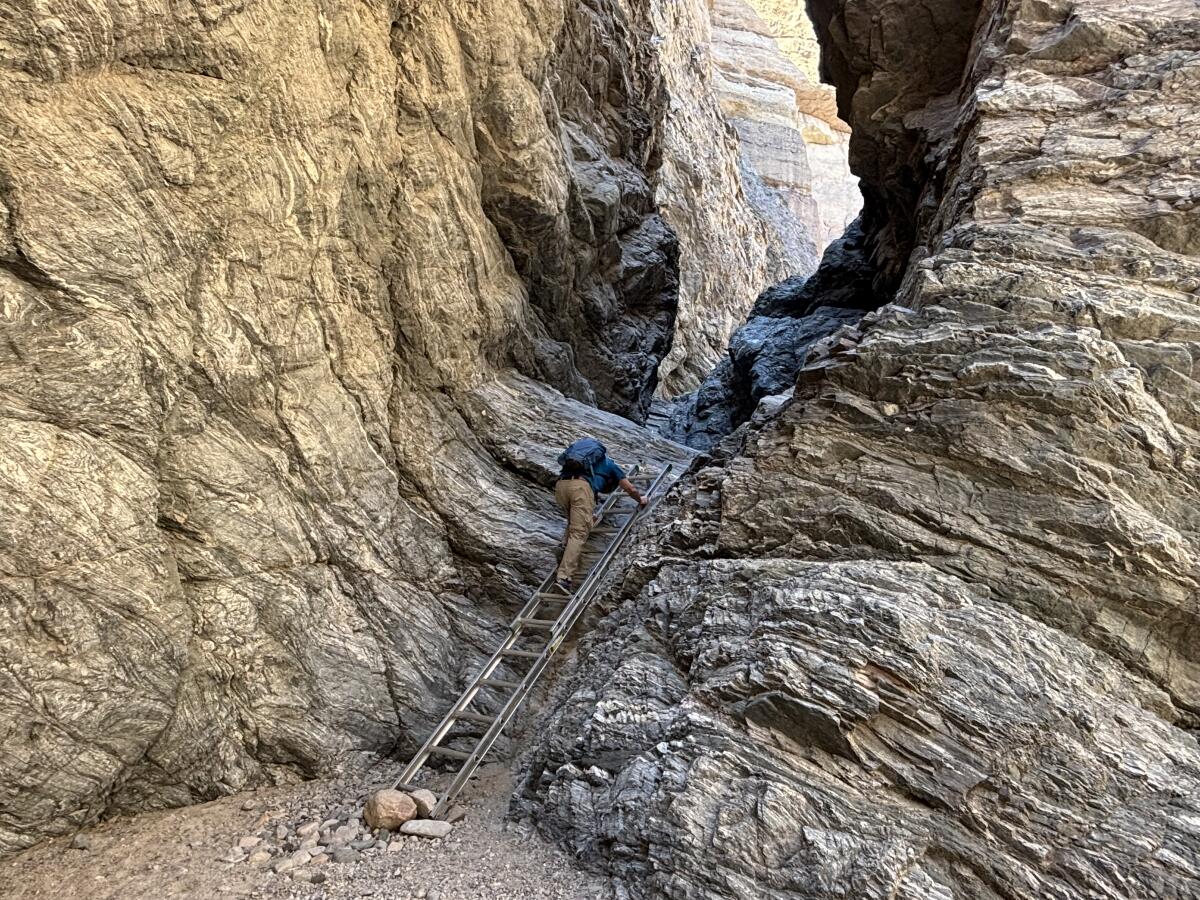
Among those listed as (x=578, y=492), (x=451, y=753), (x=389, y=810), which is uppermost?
(x=578, y=492)

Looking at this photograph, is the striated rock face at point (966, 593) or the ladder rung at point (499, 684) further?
the ladder rung at point (499, 684)

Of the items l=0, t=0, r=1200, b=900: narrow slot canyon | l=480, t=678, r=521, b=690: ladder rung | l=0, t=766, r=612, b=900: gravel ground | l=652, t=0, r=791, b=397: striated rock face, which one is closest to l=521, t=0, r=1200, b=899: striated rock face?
l=0, t=0, r=1200, b=900: narrow slot canyon

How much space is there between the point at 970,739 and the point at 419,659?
6.21m

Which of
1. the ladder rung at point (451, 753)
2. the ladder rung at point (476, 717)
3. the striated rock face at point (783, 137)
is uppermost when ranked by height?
the striated rock face at point (783, 137)

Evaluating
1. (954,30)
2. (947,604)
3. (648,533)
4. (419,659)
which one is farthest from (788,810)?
(954,30)

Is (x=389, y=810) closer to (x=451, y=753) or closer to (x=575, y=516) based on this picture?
(x=451, y=753)

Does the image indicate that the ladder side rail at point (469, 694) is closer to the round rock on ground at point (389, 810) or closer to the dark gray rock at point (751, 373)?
the round rock on ground at point (389, 810)

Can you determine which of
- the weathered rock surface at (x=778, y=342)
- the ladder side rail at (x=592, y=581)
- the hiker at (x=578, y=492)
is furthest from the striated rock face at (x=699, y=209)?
the ladder side rail at (x=592, y=581)

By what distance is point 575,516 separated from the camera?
10898 mm

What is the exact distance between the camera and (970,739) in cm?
634

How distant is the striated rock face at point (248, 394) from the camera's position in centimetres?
732

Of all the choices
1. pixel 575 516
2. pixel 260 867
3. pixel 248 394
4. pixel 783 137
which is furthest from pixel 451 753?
pixel 783 137

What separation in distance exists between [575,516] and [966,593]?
16.9 feet

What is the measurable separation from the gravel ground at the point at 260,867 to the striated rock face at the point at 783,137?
5263 centimetres
